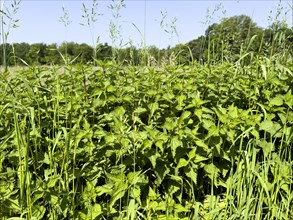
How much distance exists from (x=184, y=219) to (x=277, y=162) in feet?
2.39

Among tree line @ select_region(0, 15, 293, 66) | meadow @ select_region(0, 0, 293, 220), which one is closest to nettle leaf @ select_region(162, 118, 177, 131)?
meadow @ select_region(0, 0, 293, 220)

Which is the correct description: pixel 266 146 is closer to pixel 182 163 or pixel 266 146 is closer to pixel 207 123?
pixel 207 123

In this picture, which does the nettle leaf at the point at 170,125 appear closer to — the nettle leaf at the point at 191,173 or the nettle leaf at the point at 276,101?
the nettle leaf at the point at 191,173

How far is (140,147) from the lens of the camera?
6.70 feet

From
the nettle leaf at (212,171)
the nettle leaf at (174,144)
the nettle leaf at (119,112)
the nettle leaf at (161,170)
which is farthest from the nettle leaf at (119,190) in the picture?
the nettle leaf at (212,171)

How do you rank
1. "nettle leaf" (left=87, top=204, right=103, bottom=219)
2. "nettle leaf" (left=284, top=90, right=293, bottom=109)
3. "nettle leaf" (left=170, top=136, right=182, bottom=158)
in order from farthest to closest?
"nettle leaf" (left=284, top=90, right=293, bottom=109) < "nettle leaf" (left=170, top=136, right=182, bottom=158) < "nettle leaf" (left=87, top=204, right=103, bottom=219)

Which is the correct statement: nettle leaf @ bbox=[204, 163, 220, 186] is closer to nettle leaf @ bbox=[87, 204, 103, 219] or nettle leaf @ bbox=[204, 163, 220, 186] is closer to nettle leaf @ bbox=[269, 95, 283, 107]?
nettle leaf @ bbox=[269, 95, 283, 107]

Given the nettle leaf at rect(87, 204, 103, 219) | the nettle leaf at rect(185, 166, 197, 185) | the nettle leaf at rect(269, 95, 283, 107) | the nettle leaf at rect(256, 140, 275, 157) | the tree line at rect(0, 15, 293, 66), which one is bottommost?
the nettle leaf at rect(87, 204, 103, 219)

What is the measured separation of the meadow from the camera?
75.7 inches

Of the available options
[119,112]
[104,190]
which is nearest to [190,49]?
[119,112]

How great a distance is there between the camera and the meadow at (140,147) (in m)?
1.92

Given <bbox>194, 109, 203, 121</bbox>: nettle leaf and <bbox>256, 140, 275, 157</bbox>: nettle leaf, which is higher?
<bbox>194, 109, 203, 121</bbox>: nettle leaf

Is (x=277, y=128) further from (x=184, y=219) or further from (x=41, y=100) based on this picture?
(x=41, y=100)

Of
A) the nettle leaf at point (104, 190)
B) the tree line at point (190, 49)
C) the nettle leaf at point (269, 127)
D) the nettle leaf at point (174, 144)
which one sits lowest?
the nettle leaf at point (104, 190)
